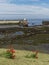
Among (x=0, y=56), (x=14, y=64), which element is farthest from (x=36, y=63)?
(x=0, y=56)

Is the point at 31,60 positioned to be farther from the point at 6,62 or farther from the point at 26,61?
the point at 6,62

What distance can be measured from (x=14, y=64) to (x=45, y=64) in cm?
136

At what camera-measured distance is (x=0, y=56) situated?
1098 centimetres

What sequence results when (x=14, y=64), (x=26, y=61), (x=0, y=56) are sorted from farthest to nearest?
(x=0, y=56) < (x=26, y=61) < (x=14, y=64)

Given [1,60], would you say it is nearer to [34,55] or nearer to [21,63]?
[21,63]

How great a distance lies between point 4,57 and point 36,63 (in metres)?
1.52

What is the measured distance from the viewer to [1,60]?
994cm

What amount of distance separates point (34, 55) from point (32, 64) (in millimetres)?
1722

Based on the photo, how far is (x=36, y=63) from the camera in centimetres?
1012

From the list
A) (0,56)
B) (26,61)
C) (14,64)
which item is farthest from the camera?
(0,56)

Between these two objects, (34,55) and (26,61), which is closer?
(26,61)

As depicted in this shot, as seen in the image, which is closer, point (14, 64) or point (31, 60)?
point (14, 64)

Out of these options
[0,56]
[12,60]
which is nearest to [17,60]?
[12,60]

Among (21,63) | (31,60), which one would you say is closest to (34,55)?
(31,60)
